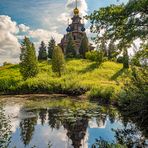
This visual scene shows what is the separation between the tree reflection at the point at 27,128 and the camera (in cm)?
1520

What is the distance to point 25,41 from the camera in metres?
57.9

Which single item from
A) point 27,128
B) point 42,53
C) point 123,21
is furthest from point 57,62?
point 123,21

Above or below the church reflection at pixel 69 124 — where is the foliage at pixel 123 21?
above

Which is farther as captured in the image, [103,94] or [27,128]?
[103,94]

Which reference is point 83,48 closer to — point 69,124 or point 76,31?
point 76,31

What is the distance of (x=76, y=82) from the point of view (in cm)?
4434

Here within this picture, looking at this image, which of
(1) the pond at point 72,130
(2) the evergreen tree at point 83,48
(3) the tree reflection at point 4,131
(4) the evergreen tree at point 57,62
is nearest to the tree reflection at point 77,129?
(1) the pond at point 72,130

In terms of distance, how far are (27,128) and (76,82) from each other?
1031 inches

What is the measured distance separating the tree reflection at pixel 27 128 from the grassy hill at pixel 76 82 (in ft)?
21.9

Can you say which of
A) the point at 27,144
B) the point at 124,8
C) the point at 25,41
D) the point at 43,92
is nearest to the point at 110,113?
the point at 27,144

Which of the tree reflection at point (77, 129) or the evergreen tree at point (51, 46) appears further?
the evergreen tree at point (51, 46)

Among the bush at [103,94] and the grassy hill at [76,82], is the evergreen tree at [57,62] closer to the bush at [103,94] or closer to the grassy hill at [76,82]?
the grassy hill at [76,82]

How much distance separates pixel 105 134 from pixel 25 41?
43.3 metres

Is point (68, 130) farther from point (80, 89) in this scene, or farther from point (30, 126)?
point (80, 89)
